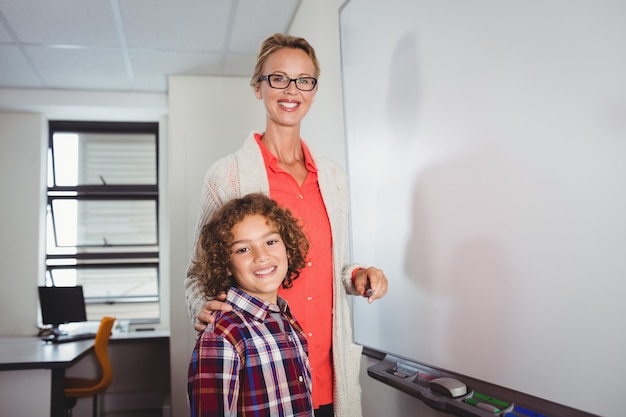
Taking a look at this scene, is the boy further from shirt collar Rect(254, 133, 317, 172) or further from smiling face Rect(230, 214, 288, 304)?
shirt collar Rect(254, 133, 317, 172)

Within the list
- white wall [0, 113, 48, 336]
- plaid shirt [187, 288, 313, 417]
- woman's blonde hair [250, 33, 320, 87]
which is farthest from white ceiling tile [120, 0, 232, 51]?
plaid shirt [187, 288, 313, 417]

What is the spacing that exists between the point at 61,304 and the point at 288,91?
12.5ft

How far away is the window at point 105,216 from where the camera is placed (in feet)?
16.9

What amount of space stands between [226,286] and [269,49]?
0.64 meters

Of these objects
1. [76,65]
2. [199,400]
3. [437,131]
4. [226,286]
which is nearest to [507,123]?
[437,131]

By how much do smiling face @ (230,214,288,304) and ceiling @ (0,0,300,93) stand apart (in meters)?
2.43

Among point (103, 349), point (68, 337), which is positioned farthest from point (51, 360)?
point (68, 337)

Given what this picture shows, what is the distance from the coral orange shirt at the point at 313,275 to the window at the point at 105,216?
409cm

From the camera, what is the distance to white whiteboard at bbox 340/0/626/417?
0.89 metres

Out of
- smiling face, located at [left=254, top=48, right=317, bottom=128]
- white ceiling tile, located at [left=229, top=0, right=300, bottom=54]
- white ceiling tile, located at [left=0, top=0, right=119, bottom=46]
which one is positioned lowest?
smiling face, located at [left=254, top=48, right=317, bottom=128]

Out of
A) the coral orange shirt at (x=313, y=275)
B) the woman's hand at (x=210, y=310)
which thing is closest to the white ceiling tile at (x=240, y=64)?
the coral orange shirt at (x=313, y=275)

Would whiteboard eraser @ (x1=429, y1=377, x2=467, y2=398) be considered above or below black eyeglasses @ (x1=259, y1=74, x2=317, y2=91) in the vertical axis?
below

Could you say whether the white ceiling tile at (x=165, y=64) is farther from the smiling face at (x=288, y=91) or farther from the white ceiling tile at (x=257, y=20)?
the smiling face at (x=288, y=91)

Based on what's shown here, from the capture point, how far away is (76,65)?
13.5 ft
